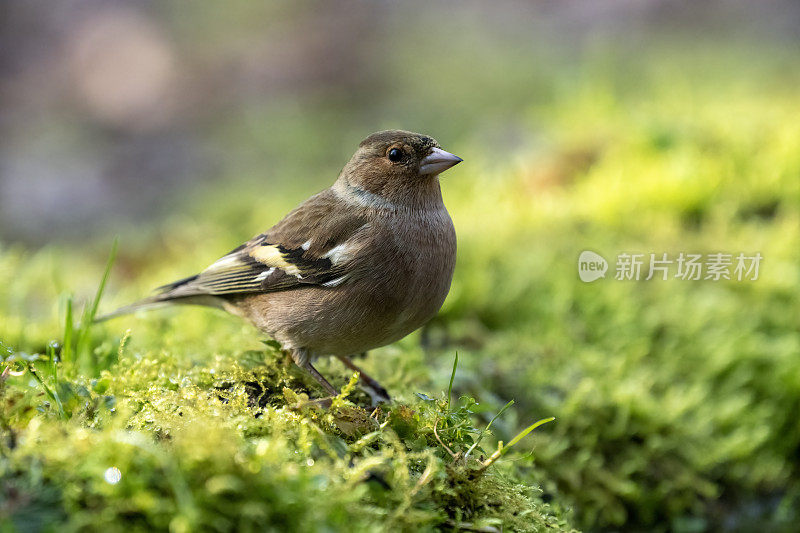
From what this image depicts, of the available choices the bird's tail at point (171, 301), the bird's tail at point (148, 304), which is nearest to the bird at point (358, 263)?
the bird's tail at point (171, 301)

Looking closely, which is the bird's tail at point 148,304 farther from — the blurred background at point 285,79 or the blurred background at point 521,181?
the blurred background at point 285,79

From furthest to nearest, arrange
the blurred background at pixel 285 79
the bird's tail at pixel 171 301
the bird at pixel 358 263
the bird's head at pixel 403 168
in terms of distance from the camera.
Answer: the blurred background at pixel 285 79 → the bird's tail at pixel 171 301 → the bird's head at pixel 403 168 → the bird at pixel 358 263

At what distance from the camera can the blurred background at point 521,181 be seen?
4129 millimetres

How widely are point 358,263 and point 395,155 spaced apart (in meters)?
0.61

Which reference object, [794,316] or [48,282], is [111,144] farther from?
A: [794,316]

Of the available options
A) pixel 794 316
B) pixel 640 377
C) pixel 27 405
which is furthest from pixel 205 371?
pixel 794 316

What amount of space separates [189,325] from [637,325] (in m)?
3.12

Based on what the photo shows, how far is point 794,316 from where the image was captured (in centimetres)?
516

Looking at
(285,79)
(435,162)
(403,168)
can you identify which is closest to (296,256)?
(403,168)

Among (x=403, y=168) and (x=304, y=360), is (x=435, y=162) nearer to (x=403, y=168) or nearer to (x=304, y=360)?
(x=403, y=168)

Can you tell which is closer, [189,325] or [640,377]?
[640,377]

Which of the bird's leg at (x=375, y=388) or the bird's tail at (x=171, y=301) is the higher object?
the bird's tail at (x=171, y=301)

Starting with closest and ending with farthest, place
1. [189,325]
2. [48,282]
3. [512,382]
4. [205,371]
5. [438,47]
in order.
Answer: [205,371], [512,382], [189,325], [48,282], [438,47]

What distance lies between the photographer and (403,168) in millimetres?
3219
